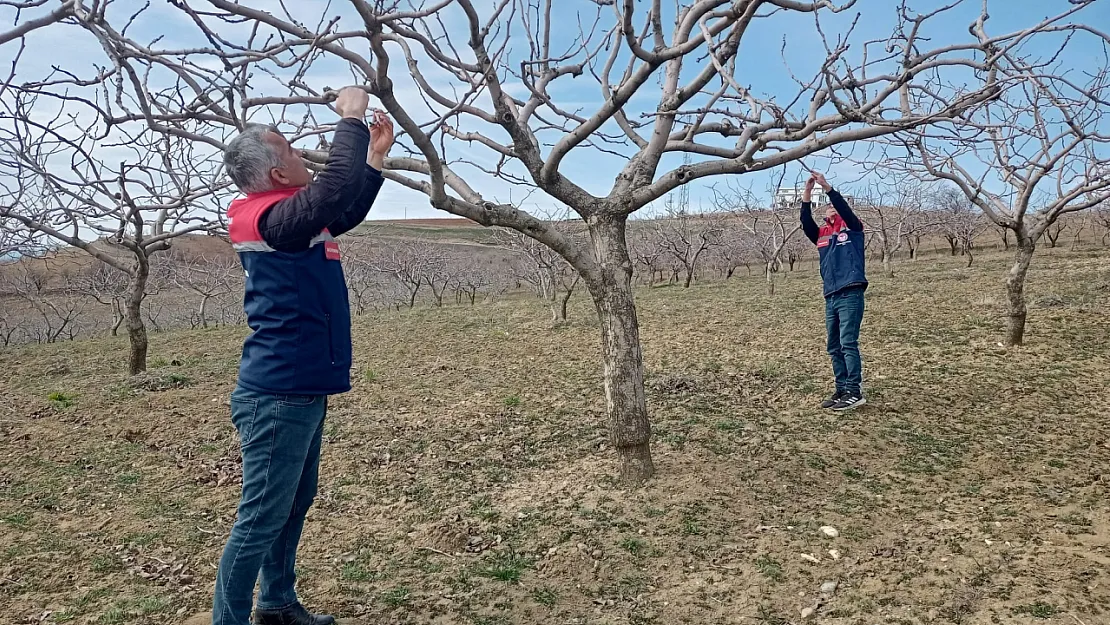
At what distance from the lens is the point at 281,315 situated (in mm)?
1832

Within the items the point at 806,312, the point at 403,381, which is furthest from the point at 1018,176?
the point at 403,381

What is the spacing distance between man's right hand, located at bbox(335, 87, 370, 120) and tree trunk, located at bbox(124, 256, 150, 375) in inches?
275

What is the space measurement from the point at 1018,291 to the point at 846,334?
10.6 feet

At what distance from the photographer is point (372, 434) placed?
500 centimetres

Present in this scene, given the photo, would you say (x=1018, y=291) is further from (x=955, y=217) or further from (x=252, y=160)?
(x=955, y=217)

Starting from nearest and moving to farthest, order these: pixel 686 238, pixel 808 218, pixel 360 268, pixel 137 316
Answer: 1. pixel 808 218
2. pixel 137 316
3. pixel 686 238
4. pixel 360 268

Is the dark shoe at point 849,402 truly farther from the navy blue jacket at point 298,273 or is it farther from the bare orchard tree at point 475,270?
the bare orchard tree at point 475,270

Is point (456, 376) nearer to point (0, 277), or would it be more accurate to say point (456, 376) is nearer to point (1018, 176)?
point (1018, 176)

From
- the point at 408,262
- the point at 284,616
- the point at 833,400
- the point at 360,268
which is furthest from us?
the point at 360,268

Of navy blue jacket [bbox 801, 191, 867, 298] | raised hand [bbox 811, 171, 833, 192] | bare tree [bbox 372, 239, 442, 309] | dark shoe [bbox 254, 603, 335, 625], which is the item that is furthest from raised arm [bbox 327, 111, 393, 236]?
bare tree [bbox 372, 239, 442, 309]

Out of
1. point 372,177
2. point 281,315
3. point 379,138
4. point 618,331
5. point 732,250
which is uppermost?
point 379,138

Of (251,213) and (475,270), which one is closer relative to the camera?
(251,213)

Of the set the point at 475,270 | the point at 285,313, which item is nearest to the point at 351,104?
the point at 285,313

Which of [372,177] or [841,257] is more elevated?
[372,177]
